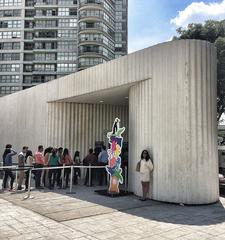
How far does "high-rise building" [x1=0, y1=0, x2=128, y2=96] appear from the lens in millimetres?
62312

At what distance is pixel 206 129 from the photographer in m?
9.63

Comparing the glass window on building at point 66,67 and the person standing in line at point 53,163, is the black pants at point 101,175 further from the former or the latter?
the glass window on building at point 66,67

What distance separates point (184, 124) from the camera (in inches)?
374

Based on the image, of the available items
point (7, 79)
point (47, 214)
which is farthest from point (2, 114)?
point (7, 79)

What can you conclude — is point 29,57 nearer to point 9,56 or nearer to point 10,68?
point 9,56

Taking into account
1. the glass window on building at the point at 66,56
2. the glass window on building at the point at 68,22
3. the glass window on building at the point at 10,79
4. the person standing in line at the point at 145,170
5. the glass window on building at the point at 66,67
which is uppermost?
the glass window on building at the point at 68,22

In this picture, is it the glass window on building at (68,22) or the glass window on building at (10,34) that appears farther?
the glass window on building at (10,34)

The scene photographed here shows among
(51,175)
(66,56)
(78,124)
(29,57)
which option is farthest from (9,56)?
(51,175)

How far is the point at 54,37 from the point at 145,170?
6097 cm

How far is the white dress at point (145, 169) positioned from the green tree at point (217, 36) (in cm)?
1502

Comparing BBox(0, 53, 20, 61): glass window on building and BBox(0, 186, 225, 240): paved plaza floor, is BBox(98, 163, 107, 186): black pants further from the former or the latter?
BBox(0, 53, 20, 61): glass window on building

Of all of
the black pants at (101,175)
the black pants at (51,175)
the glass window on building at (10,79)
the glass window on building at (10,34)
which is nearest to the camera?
the black pants at (51,175)

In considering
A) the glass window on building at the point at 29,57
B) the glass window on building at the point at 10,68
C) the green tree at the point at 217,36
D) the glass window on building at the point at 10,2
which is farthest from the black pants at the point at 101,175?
the glass window on building at the point at 10,2

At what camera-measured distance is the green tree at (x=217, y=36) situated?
22844 mm
